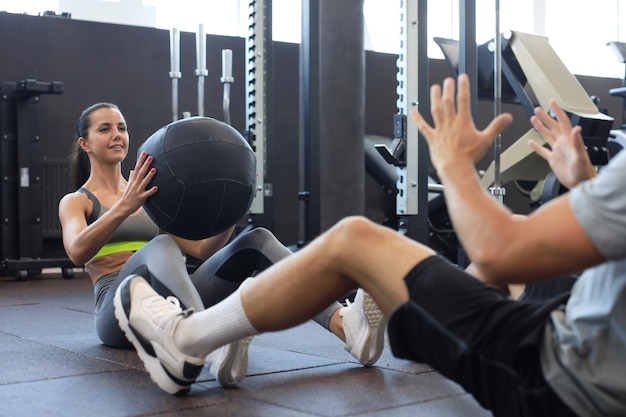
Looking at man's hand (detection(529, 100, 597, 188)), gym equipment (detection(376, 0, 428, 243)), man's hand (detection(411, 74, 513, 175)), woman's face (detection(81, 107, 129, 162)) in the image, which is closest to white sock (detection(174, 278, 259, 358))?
man's hand (detection(411, 74, 513, 175))

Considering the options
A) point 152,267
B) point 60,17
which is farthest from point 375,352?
point 60,17

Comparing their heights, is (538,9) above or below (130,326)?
above

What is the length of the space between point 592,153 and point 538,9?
296 cm

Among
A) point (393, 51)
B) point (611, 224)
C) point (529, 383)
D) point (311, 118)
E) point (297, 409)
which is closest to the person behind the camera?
point (611, 224)

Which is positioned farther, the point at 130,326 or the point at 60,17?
the point at 60,17

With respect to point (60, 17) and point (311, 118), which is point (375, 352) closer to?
point (311, 118)

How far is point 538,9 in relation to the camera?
7.03m

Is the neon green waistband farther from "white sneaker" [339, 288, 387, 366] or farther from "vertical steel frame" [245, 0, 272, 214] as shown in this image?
"vertical steel frame" [245, 0, 272, 214]

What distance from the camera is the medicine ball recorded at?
1911 mm

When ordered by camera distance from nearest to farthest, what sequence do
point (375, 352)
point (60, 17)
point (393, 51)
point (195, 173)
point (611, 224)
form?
point (611, 224), point (195, 173), point (375, 352), point (60, 17), point (393, 51)

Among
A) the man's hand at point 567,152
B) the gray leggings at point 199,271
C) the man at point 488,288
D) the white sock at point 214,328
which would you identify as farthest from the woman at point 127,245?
the man's hand at point 567,152

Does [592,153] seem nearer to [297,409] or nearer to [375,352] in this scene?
[375,352]

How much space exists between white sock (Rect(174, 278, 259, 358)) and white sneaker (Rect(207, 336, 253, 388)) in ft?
0.67

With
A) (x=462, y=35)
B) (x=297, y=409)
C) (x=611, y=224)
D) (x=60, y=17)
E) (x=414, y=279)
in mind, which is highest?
(x=60, y=17)
